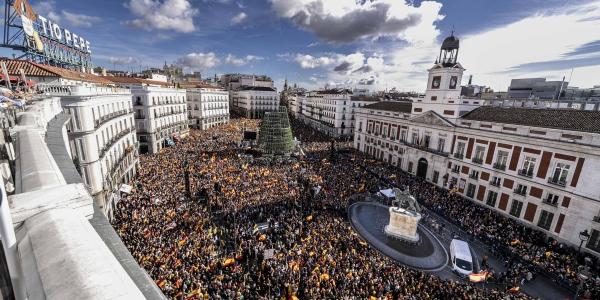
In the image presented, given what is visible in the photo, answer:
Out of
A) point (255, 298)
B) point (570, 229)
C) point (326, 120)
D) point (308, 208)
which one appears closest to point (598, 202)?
point (570, 229)

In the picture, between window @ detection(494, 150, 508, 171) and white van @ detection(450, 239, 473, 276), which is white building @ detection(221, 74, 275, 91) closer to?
window @ detection(494, 150, 508, 171)

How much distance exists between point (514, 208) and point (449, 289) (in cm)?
1822

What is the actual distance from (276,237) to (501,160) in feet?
88.5

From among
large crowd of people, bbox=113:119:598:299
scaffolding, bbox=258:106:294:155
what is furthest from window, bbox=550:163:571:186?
scaffolding, bbox=258:106:294:155

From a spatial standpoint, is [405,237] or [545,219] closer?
[405,237]

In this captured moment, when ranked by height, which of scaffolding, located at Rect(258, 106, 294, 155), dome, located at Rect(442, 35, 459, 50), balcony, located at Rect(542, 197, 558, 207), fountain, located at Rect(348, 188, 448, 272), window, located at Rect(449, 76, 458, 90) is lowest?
fountain, located at Rect(348, 188, 448, 272)

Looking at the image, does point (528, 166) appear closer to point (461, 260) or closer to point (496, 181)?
point (496, 181)

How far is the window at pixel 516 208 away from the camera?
27925 millimetres

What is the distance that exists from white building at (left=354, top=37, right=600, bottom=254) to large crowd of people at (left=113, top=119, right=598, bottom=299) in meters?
2.38

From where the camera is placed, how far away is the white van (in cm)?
2002

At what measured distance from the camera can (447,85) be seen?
37.5 meters

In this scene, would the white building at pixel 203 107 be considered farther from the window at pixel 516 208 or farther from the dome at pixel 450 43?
the window at pixel 516 208

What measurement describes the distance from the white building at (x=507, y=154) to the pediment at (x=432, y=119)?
0.48ft

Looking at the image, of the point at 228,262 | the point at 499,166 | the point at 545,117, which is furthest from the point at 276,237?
the point at 545,117
